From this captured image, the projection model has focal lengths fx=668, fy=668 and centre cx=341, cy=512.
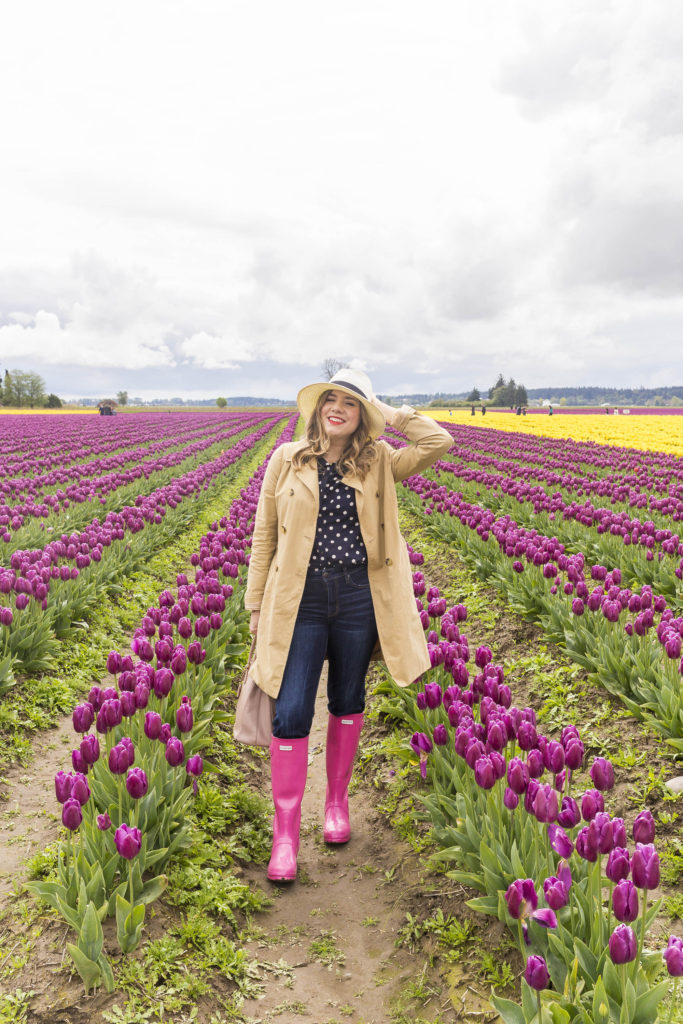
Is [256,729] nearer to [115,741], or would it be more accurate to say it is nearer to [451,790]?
[115,741]

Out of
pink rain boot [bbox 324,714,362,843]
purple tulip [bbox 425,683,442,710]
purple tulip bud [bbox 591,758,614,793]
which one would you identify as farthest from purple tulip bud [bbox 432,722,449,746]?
purple tulip bud [bbox 591,758,614,793]

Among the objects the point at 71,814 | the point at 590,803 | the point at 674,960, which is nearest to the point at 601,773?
the point at 590,803

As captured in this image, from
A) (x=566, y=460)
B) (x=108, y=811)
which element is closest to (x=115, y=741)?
(x=108, y=811)

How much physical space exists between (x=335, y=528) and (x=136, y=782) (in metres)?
1.61

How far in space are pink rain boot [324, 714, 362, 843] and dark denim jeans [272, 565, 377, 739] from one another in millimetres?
286

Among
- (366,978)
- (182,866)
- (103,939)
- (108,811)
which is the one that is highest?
(108,811)

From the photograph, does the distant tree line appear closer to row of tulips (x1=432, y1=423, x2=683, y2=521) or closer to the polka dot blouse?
row of tulips (x1=432, y1=423, x2=683, y2=521)

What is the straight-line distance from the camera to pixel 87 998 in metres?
2.59

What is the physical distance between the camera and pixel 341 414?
362cm

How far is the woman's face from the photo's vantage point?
3.62 m

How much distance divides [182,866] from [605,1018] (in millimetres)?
2127

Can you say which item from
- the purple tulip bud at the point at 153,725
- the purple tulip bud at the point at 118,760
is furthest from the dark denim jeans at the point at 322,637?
the purple tulip bud at the point at 118,760

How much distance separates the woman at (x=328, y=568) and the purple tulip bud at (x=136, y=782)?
0.80m

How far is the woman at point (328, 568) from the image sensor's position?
11.9 feet
